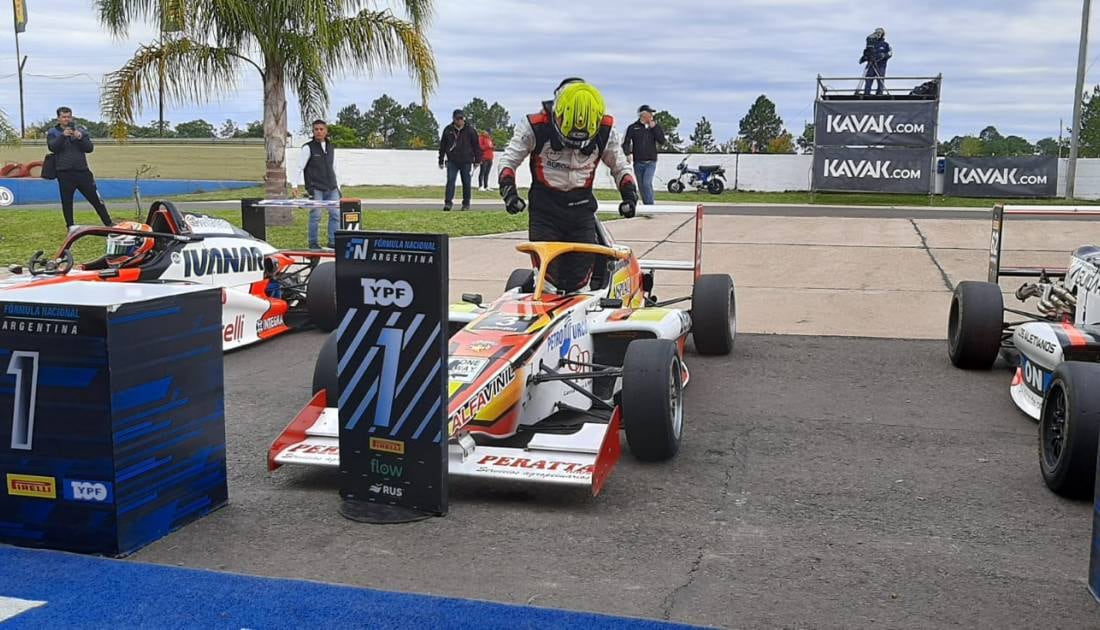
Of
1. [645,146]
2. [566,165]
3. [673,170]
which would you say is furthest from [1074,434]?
[673,170]

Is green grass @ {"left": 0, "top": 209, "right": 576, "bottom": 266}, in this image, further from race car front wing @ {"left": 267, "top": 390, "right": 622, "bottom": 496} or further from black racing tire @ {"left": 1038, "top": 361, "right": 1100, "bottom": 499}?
black racing tire @ {"left": 1038, "top": 361, "right": 1100, "bottom": 499}

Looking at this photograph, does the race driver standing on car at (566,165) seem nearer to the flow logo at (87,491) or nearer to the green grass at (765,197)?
the flow logo at (87,491)

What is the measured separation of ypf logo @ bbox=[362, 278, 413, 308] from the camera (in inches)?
185

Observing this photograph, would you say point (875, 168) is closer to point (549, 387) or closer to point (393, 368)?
point (549, 387)

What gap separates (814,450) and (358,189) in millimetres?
26794

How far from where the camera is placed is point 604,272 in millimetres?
7441

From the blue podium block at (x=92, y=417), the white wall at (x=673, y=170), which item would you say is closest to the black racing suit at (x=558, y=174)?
the blue podium block at (x=92, y=417)

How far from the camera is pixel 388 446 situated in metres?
4.83

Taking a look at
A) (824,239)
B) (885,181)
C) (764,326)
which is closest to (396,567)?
(764,326)

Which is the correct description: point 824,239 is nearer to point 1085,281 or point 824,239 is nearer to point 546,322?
point 1085,281

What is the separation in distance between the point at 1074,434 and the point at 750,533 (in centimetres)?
162

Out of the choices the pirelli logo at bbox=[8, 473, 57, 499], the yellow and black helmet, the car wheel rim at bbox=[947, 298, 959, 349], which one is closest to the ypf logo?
the pirelli logo at bbox=[8, 473, 57, 499]

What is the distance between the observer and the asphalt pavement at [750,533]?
397cm

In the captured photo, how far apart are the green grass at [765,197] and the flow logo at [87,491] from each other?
1968 cm
